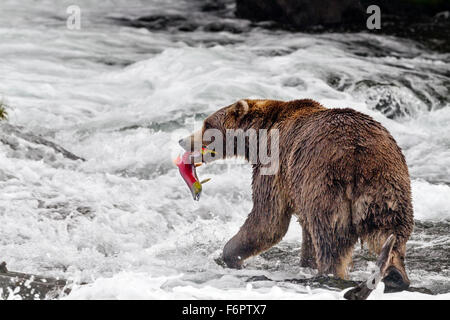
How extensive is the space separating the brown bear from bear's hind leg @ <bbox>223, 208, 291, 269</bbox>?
0.03 metres

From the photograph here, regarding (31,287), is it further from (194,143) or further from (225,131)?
(225,131)

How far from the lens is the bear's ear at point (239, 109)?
5.45 m

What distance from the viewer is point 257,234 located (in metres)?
5.22

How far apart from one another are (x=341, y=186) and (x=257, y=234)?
0.98 metres

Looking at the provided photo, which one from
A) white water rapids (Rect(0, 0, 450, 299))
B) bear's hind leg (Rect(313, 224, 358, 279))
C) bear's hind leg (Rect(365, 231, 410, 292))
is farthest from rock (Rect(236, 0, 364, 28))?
bear's hind leg (Rect(365, 231, 410, 292))

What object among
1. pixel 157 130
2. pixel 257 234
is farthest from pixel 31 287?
pixel 157 130

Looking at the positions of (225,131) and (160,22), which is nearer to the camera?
(225,131)

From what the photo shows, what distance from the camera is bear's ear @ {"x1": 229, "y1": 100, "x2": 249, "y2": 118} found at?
545cm

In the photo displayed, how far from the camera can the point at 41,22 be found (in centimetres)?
1528

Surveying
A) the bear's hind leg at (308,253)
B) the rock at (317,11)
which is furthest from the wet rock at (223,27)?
the bear's hind leg at (308,253)
